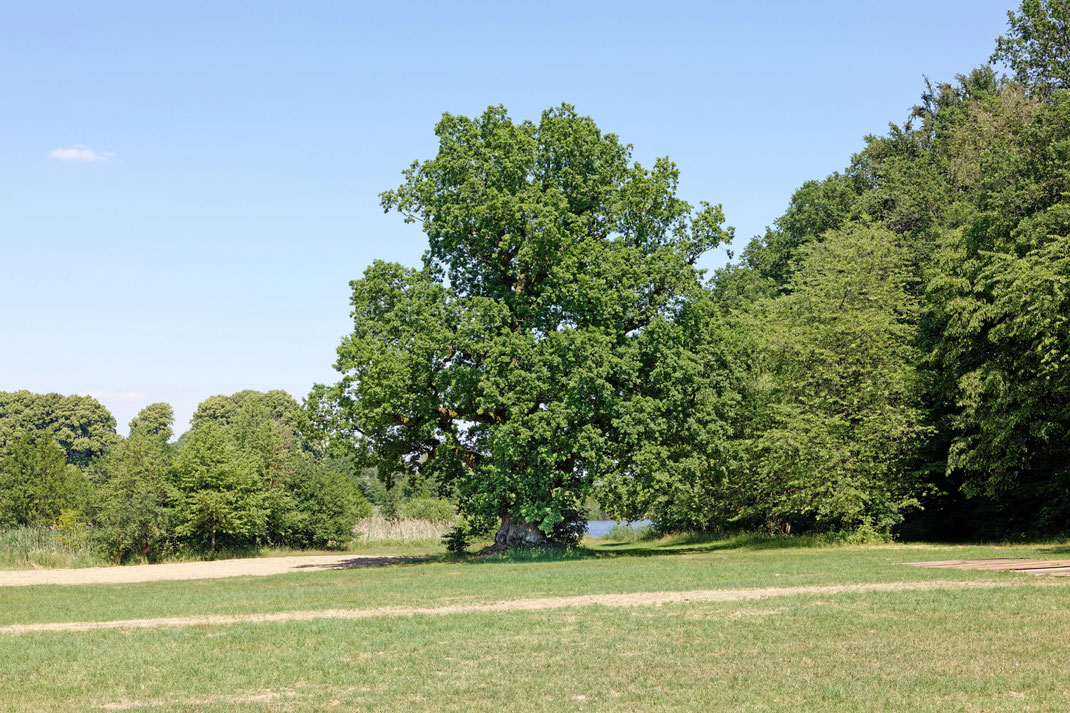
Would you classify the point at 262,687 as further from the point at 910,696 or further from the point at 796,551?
the point at 796,551

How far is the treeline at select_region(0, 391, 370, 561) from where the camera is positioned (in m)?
41.3

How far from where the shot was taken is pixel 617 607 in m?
15.6

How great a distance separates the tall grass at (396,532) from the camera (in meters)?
49.3

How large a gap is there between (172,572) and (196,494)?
10.7 metres

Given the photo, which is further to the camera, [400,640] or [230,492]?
[230,492]

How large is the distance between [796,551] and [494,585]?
1408 cm

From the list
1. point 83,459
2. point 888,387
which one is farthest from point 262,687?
point 83,459

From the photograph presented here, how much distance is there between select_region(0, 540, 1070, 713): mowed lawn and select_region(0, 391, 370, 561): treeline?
20.1 meters

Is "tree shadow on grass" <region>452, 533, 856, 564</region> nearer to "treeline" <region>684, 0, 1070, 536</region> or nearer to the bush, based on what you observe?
"treeline" <region>684, 0, 1070, 536</region>

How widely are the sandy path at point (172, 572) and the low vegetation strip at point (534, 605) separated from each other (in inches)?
473

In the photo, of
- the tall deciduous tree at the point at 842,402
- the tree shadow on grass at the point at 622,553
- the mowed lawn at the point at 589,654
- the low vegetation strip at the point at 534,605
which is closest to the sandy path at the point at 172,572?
the tree shadow on grass at the point at 622,553

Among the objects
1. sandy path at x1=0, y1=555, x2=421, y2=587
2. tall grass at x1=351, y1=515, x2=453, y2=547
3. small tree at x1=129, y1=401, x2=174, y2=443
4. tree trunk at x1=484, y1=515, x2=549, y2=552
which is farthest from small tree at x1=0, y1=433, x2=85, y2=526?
small tree at x1=129, y1=401, x2=174, y2=443

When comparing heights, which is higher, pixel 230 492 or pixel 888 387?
pixel 888 387

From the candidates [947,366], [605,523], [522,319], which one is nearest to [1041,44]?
[947,366]
